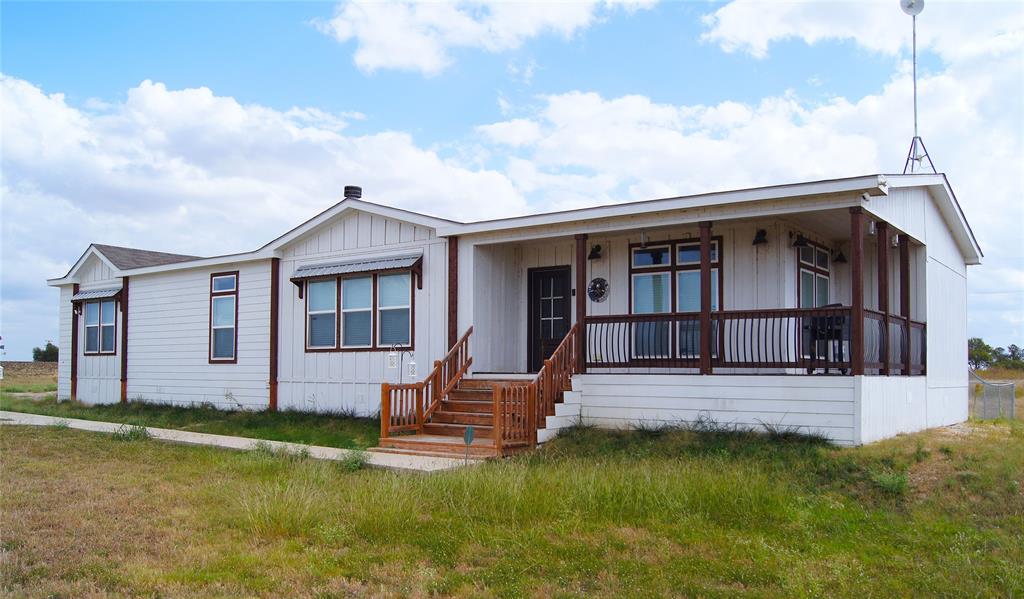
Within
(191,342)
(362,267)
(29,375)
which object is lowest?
(29,375)

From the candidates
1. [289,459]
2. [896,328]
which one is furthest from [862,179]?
[289,459]

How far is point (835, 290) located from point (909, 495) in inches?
273

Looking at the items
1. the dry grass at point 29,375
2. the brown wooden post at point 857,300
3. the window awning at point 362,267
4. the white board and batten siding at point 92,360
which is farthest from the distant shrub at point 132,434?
the dry grass at point 29,375

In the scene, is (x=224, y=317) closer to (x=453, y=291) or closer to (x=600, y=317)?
(x=453, y=291)

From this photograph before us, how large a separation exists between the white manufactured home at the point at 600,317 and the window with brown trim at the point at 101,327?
7.45 ft

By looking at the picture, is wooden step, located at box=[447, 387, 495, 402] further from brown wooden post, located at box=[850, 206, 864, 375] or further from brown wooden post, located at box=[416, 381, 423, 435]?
brown wooden post, located at box=[850, 206, 864, 375]

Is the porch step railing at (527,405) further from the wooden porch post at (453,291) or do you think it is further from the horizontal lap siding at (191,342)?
the horizontal lap siding at (191,342)

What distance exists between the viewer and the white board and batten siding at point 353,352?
1447 centimetres

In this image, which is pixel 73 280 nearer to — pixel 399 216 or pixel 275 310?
pixel 275 310

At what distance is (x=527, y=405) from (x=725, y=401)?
2.50 meters

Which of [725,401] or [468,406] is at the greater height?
[725,401]

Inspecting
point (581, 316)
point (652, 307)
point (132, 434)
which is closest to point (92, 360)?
point (132, 434)

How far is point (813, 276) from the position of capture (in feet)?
44.5

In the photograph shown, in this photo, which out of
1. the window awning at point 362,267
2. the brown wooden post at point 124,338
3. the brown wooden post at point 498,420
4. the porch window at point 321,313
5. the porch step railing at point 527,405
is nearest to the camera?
the brown wooden post at point 498,420
